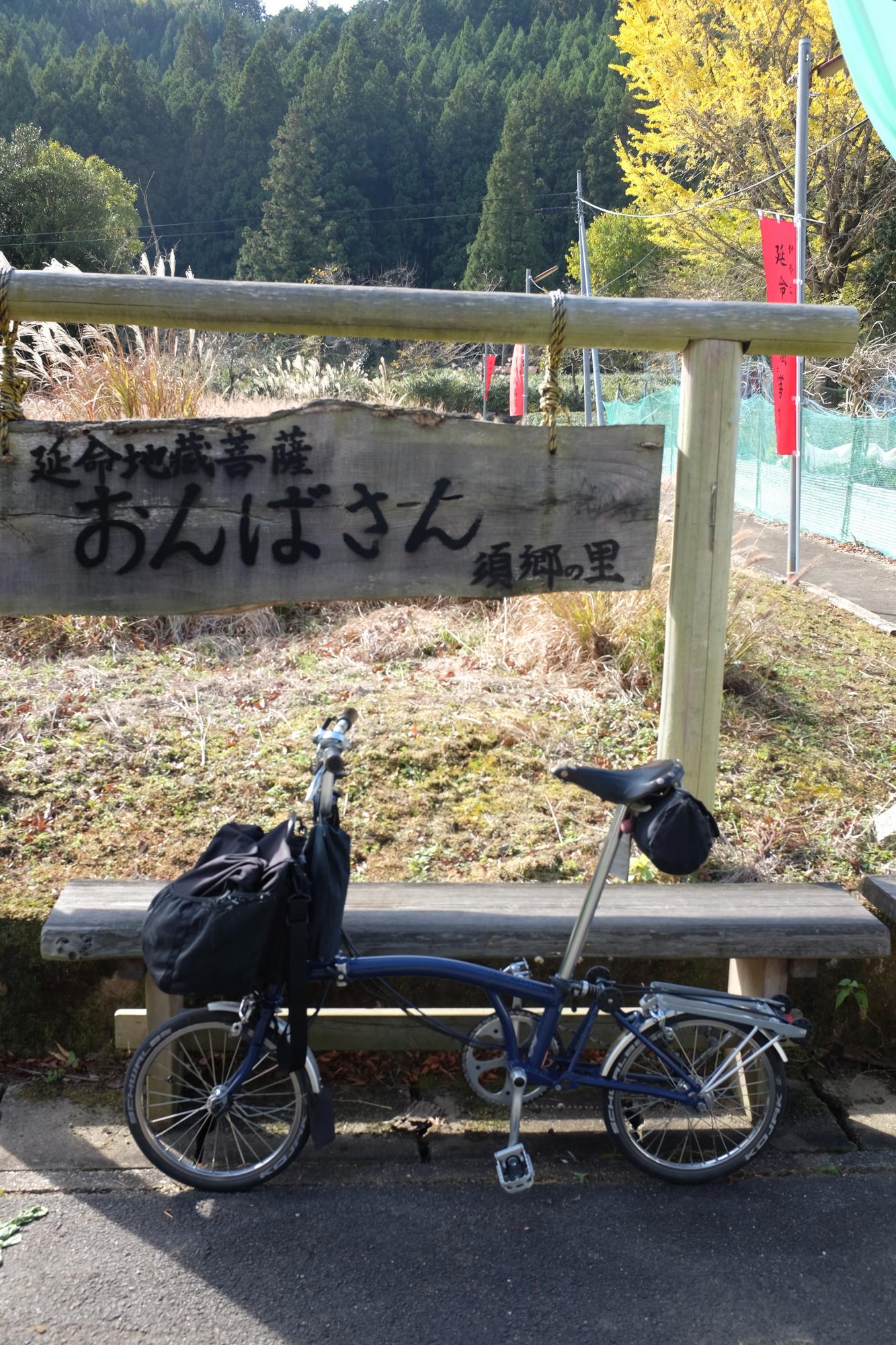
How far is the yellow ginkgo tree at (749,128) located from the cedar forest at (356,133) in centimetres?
3140

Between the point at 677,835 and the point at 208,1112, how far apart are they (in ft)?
4.19

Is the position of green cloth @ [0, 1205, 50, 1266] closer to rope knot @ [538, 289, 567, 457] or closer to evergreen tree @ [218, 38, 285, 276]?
rope knot @ [538, 289, 567, 457]

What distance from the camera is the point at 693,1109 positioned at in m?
2.50

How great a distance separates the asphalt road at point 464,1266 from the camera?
2051mm

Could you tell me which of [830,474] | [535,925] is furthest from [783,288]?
[535,925]

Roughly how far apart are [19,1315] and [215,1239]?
41cm

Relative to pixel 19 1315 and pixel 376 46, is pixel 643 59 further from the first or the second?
pixel 376 46

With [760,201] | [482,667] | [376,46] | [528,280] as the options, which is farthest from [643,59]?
[376,46]

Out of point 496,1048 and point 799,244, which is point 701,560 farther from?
point 799,244

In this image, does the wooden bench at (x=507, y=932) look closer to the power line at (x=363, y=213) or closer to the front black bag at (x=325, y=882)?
the front black bag at (x=325, y=882)

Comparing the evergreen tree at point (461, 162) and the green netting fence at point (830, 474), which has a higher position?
the evergreen tree at point (461, 162)

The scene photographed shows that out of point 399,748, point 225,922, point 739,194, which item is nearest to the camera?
point 225,922

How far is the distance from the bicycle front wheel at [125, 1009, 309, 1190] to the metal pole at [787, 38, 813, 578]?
7589mm

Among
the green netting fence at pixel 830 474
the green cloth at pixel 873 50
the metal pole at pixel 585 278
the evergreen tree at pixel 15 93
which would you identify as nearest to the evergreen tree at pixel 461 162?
the evergreen tree at pixel 15 93
